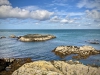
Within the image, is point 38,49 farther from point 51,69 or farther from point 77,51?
point 51,69

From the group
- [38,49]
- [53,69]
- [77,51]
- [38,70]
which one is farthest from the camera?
[38,49]

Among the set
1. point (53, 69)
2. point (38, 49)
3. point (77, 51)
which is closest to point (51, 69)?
point (53, 69)

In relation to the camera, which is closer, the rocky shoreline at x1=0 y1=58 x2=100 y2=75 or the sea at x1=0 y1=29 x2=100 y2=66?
the rocky shoreline at x1=0 y1=58 x2=100 y2=75

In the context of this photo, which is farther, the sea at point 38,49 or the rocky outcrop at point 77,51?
the rocky outcrop at point 77,51

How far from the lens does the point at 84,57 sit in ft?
74.9

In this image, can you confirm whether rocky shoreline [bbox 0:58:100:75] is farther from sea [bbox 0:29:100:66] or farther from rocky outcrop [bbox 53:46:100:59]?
rocky outcrop [bbox 53:46:100:59]

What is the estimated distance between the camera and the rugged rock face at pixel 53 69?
9.87m

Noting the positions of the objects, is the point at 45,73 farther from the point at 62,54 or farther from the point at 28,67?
the point at 62,54

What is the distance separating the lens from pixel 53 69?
10.5 metres

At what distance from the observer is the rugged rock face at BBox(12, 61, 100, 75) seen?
9.87 meters

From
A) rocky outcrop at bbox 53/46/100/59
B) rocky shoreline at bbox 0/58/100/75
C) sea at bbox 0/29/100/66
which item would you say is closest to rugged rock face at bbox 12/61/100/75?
rocky shoreline at bbox 0/58/100/75

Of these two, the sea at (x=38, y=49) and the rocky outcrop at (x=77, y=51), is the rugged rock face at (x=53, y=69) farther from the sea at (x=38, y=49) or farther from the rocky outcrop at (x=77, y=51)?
the rocky outcrop at (x=77, y=51)

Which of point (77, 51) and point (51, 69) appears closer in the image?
point (51, 69)

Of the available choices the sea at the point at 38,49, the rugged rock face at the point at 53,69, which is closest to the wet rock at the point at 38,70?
the rugged rock face at the point at 53,69
